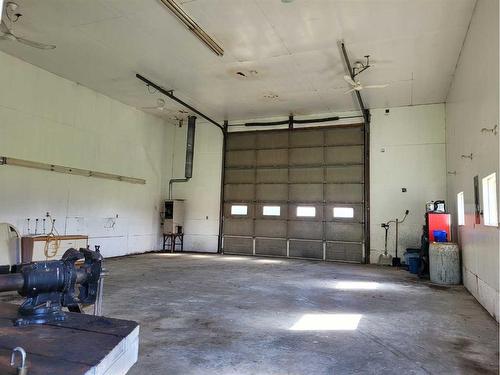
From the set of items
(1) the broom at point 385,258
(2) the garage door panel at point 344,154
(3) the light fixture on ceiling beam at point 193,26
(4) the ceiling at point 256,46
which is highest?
(4) the ceiling at point 256,46

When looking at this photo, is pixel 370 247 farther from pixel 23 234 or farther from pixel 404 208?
pixel 23 234

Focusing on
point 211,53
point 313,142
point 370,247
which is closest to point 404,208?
point 370,247

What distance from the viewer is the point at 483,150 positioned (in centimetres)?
461

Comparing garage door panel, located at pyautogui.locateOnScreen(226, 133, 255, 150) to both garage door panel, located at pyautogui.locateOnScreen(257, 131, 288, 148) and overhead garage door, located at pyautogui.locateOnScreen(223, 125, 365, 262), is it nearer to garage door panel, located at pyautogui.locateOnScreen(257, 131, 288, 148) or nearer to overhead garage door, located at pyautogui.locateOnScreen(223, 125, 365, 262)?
overhead garage door, located at pyautogui.locateOnScreen(223, 125, 365, 262)

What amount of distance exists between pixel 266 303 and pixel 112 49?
17.8ft

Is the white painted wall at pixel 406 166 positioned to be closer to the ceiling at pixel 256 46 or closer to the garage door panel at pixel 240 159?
the ceiling at pixel 256 46

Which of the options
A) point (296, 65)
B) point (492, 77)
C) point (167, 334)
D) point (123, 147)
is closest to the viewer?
point (167, 334)

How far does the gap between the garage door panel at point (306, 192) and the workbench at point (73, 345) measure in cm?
937

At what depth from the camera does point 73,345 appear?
85cm

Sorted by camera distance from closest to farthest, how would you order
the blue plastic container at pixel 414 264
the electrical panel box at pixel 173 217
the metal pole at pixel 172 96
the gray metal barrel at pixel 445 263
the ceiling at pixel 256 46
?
the ceiling at pixel 256 46 < the gray metal barrel at pixel 445 263 < the blue plastic container at pixel 414 264 < the metal pole at pixel 172 96 < the electrical panel box at pixel 173 217

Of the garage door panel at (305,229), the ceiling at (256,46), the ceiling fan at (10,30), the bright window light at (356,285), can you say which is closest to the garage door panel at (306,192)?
the garage door panel at (305,229)

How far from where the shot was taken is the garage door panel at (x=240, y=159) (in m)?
11.0

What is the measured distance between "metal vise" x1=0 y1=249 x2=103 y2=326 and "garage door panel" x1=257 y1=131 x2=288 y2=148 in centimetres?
968

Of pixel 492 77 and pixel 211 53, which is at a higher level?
pixel 211 53
